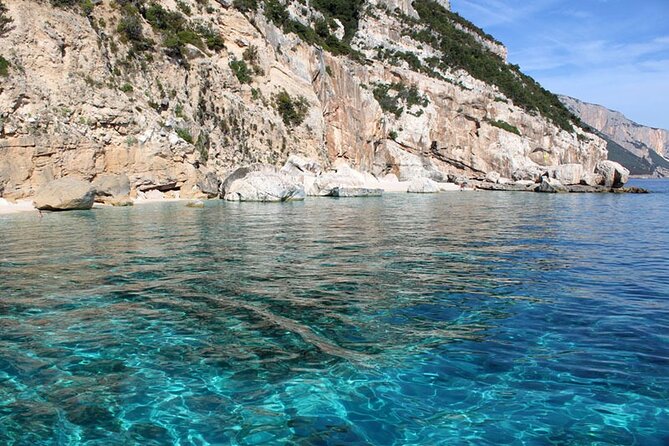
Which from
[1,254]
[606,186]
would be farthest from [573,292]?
[606,186]

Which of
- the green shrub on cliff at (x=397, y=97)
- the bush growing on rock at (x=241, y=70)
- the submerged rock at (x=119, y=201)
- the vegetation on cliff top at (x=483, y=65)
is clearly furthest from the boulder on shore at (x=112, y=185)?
the vegetation on cliff top at (x=483, y=65)

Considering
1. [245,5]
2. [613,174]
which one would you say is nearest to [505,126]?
[613,174]

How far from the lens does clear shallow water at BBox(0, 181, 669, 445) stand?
4.25m

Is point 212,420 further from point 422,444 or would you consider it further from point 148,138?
point 148,138

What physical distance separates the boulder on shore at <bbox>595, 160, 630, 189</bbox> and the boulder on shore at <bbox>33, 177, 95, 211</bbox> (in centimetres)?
5865

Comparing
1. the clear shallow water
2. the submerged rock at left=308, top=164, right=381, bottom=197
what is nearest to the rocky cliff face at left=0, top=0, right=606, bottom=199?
the submerged rock at left=308, top=164, right=381, bottom=197

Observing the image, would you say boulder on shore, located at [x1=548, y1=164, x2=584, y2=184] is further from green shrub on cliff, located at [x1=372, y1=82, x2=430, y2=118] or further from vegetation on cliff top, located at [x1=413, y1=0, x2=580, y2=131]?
vegetation on cliff top, located at [x1=413, y1=0, x2=580, y2=131]

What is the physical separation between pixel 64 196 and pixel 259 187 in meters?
12.0

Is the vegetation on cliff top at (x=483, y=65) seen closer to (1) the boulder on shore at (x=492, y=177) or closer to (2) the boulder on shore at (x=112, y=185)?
(1) the boulder on shore at (x=492, y=177)

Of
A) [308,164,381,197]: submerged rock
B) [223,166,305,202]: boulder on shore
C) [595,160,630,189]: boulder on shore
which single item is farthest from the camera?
[595,160,630,189]: boulder on shore

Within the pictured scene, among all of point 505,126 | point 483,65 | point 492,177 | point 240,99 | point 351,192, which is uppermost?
point 483,65

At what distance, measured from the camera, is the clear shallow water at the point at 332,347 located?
14.0 feet

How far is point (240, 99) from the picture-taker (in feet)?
146

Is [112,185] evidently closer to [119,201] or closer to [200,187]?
[119,201]
